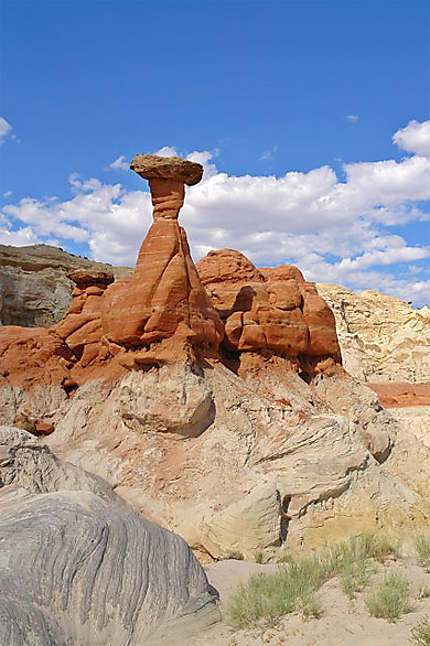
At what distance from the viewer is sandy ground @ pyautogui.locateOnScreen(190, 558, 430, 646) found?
4426mm

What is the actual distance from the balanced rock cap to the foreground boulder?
6.73m

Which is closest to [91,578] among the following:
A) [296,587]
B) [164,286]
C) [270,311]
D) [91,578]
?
[91,578]

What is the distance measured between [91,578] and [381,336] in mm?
38506

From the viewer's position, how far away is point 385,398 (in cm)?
2678

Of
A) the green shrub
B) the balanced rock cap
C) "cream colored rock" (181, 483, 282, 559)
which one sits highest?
the balanced rock cap

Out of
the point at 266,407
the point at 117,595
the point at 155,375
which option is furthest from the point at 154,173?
the point at 117,595

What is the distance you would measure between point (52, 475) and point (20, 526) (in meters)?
3.25

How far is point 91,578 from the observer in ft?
15.4

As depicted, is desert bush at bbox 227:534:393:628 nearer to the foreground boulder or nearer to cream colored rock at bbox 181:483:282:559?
the foreground boulder

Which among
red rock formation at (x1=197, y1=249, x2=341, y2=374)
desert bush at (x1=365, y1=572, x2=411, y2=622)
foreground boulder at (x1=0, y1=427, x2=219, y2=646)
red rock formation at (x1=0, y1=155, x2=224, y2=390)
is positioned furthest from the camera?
red rock formation at (x1=197, y1=249, x2=341, y2=374)

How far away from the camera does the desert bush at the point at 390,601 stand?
468 centimetres

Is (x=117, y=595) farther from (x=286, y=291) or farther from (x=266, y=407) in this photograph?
(x=286, y=291)

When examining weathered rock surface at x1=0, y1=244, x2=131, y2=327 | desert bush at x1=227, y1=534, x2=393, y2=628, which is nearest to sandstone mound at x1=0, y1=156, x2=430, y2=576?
desert bush at x1=227, y1=534, x2=393, y2=628

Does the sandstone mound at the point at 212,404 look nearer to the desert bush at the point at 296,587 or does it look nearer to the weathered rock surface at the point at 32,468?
the weathered rock surface at the point at 32,468
